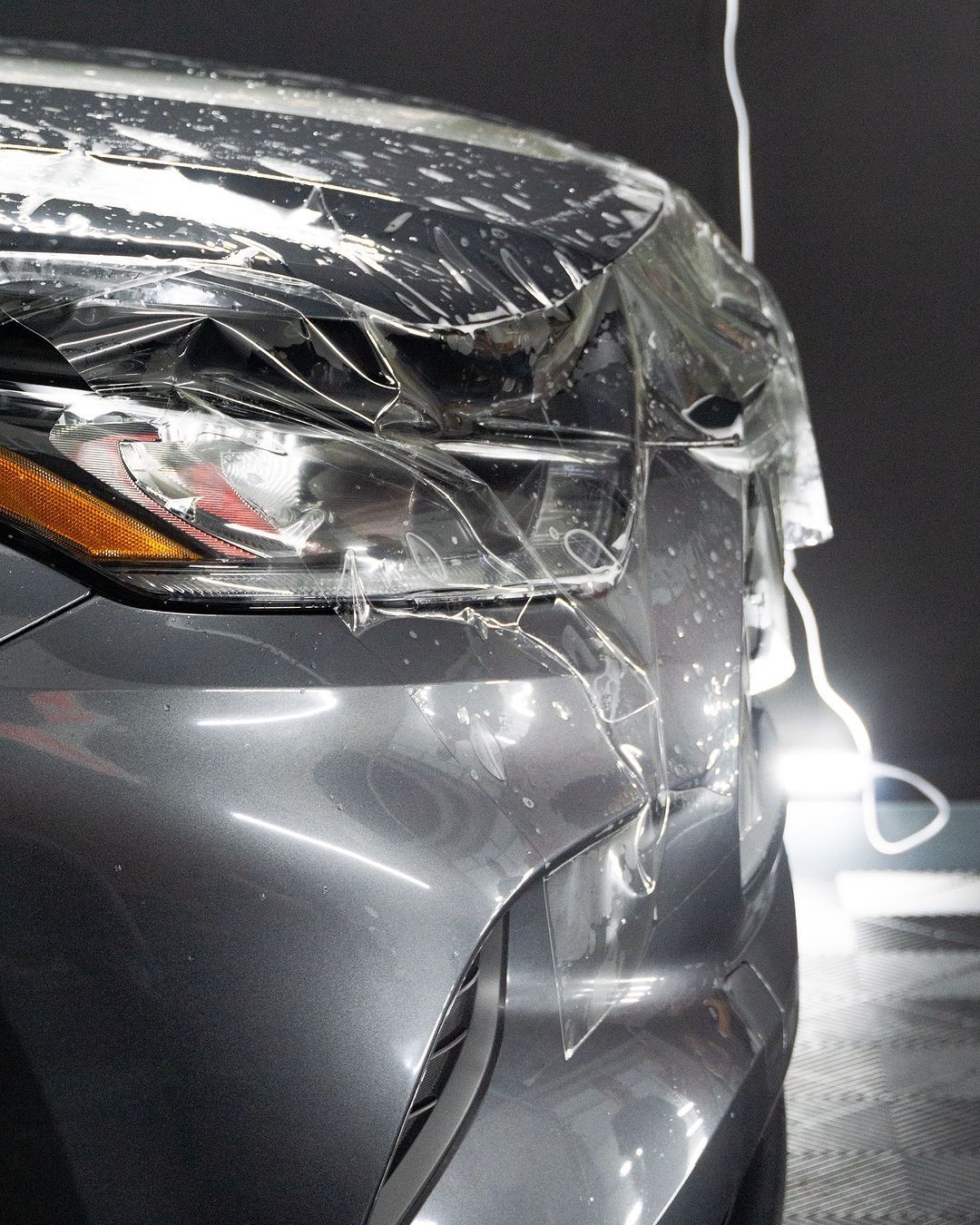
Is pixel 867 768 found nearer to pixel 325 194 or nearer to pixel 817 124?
pixel 817 124

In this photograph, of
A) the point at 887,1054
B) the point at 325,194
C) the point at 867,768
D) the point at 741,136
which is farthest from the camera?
the point at 867,768

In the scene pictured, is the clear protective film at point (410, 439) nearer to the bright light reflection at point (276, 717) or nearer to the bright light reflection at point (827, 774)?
the bright light reflection at point (276, 717)

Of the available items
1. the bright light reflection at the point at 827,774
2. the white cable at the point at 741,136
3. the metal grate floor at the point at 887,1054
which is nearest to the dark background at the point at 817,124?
the white cable at the point at 741,136

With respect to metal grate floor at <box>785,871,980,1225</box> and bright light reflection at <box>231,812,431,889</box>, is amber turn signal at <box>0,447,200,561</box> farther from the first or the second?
metal grate floor at <box>785,871,980,1225</box>

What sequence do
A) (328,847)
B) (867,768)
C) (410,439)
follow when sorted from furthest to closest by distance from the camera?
(867,768)
(410,439)
(328,847)

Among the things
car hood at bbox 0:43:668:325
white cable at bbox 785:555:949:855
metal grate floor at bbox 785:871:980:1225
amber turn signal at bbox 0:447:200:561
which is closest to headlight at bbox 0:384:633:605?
amber turn signal at bbox 0:447:200:561

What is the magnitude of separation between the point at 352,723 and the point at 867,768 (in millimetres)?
1902

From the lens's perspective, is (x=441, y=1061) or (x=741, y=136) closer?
(x=441, y=1061)

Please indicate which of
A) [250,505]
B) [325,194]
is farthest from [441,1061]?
[325,194]

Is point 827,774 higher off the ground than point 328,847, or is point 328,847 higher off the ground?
point 328,847

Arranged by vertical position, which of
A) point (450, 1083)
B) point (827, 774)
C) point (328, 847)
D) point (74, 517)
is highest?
point (74, 517)

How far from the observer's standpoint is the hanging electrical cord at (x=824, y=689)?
2178 millimetres

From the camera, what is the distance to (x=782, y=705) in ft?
7.87

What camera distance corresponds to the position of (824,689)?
2.35m
